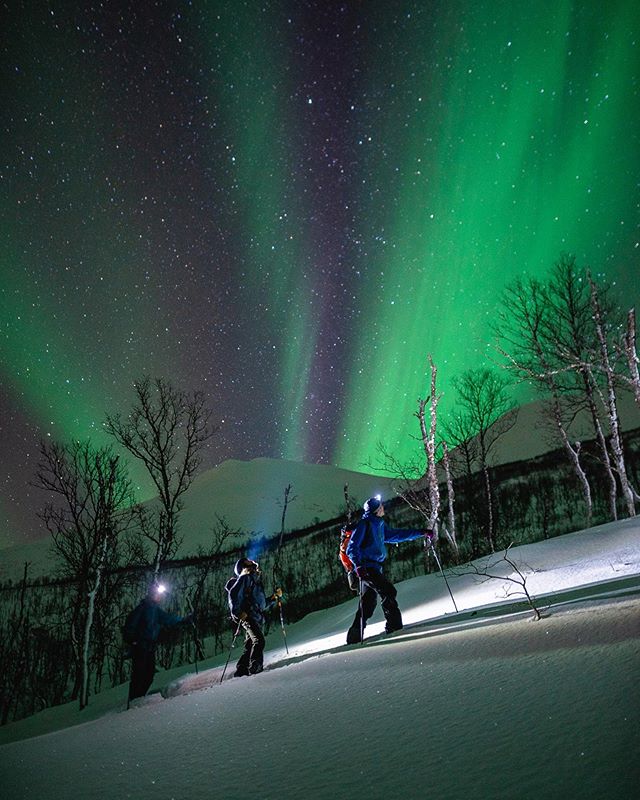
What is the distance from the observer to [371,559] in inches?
246

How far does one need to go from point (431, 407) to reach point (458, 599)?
10.8m

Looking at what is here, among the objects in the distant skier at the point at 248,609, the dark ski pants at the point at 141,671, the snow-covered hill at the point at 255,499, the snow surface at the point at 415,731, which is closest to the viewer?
the snow surface at the point at 415,731

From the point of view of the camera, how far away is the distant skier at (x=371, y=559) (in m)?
5.98

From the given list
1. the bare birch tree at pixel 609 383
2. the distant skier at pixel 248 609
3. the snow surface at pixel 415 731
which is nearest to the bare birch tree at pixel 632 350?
the bare birch tree at pixel 609 383

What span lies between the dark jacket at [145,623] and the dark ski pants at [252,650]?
1710 mm

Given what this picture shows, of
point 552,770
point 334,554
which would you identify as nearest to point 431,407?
point 552,770

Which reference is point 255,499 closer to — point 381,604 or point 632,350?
point 632,350

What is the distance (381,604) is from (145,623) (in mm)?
4377

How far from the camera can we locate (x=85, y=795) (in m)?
1.97

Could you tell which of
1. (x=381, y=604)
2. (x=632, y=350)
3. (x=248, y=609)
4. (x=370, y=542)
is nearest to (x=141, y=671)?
(x=248, y=609)

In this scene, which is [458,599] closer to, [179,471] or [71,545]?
[179,471]

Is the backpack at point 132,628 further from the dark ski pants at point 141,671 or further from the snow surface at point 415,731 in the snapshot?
the snow surface at point 415,731

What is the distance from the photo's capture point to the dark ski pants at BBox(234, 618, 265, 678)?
626 centimetres

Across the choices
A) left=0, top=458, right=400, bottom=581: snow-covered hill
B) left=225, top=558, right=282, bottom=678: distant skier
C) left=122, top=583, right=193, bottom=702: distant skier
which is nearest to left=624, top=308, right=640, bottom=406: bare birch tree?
left=225, top=558, right=282, bottom=678: distant skier
